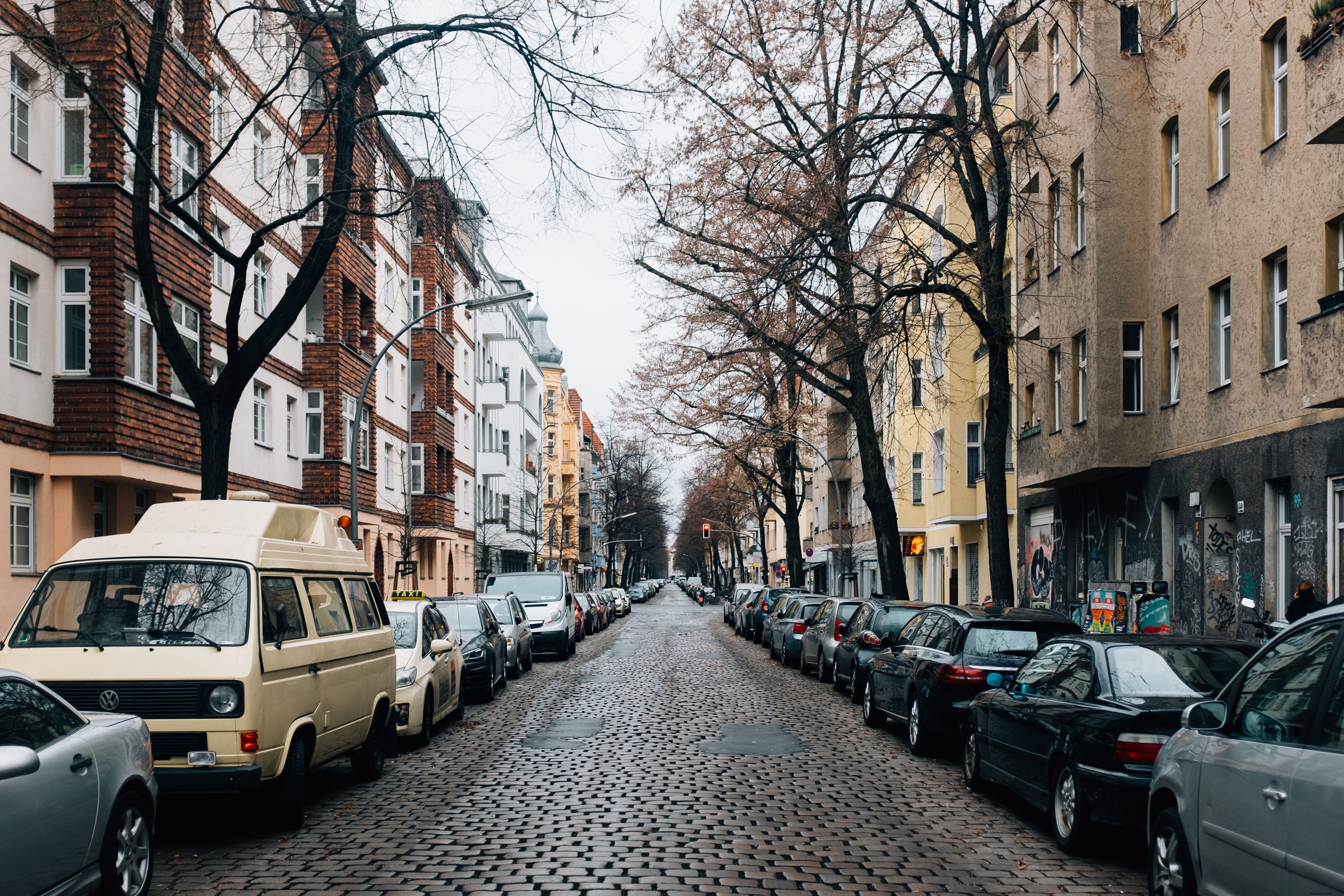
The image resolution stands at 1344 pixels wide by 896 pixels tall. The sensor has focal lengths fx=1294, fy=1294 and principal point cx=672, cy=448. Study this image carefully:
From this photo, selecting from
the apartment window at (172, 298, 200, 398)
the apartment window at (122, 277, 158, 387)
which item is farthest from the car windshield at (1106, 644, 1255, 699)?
the apartment window at (172, 298, 200, 398)

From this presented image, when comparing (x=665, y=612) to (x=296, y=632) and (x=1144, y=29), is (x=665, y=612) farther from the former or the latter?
(x=296, y=632)

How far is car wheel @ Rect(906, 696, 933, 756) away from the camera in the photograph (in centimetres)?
1273

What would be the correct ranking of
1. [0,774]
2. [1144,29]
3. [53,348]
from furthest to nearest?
[53,348] < [1144,29] < [0,774]

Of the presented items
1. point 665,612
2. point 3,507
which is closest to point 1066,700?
point 3,507

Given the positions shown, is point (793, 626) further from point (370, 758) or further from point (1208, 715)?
point (1208, 715)

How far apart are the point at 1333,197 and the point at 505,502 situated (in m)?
53.4

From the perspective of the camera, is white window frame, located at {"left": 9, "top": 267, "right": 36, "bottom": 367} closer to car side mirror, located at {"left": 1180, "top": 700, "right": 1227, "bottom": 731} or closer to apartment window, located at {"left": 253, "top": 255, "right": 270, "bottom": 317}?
apartment window, located at {"left": 253, "top": 255, "right": 270, "bottom": 317}

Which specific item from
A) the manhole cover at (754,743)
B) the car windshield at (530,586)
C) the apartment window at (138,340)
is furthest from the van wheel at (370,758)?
the car windshield at (530,586)

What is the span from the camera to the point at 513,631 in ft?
76.8

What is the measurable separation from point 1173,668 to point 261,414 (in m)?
23.6

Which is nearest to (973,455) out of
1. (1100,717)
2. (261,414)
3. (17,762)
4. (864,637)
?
(261,414)

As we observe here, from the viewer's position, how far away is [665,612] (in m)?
74.1

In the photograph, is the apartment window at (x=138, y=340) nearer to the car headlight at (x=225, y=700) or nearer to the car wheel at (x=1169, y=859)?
the car headlight at (x=225, y=700)

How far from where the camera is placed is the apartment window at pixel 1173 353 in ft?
68.6
